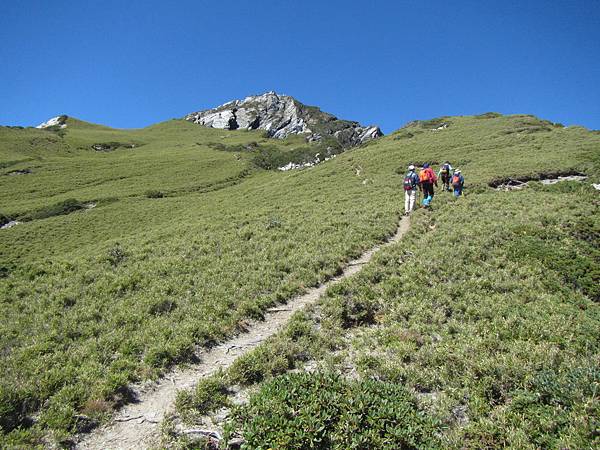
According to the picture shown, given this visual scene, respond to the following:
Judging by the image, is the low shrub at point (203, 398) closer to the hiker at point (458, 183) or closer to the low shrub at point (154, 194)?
the hiker at point (458, 183)

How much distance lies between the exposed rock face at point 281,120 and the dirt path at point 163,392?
143 metres

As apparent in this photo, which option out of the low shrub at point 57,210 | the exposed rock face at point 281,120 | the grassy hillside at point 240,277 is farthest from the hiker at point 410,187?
the exposed rock face at point 281,120

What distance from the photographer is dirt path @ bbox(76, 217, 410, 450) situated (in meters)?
7.43

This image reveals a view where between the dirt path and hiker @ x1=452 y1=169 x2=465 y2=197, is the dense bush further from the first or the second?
hiker @ x1=452 y1=169 x2=465 y2=197

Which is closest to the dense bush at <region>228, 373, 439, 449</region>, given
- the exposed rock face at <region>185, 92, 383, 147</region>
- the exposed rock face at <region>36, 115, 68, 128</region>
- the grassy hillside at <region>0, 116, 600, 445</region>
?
the grassy hillside at <region>0, 116, 600, 445</region>

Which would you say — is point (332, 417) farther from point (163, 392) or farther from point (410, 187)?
point (410, 187)

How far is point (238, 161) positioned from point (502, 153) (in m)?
55.9

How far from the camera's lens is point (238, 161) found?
8519 centimetres

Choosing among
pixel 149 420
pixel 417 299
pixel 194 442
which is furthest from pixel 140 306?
pixel 417 299

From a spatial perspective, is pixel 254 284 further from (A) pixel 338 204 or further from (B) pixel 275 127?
(B) pixel 275 127

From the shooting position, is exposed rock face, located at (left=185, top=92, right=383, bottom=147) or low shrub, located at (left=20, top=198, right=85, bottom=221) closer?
low shrub, located at (left=20, top=198, right=85, bottom=221)

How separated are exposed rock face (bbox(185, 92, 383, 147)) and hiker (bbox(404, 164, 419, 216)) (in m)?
127

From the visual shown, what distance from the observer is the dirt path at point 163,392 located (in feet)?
24.4

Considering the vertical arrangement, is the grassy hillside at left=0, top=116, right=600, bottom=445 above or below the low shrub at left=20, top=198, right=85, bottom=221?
below
